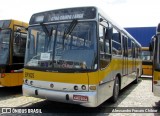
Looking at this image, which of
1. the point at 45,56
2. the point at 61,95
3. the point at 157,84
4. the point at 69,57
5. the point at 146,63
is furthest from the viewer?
the point at 146,63

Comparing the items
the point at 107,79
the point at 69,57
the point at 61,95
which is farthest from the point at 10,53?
the point at 107,79

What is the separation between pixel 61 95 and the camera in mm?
6320

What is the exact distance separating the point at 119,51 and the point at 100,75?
2791 mm

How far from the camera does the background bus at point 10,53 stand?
9.11 m

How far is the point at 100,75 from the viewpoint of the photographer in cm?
644

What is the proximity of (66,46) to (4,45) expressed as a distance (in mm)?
3770

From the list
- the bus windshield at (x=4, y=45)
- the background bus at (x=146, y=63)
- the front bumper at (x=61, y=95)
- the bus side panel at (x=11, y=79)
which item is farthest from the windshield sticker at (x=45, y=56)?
the background bus at (x=146, y=63)

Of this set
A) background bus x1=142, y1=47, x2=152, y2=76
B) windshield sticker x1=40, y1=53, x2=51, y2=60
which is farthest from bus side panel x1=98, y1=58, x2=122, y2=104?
background bus x1=142, y1=47, x2=152, y2=76

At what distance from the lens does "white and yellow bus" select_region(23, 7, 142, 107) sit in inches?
245

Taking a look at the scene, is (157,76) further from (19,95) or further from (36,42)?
(19,95)

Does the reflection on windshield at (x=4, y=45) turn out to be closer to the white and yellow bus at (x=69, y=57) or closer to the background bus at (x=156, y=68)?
the white and yellow bus at (x=69, y=57)

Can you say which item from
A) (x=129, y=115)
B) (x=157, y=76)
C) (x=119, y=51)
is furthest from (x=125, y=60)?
(x=129, y=115)

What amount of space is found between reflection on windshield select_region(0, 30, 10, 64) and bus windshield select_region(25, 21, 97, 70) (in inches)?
102

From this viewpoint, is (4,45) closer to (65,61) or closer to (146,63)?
(65,61)
